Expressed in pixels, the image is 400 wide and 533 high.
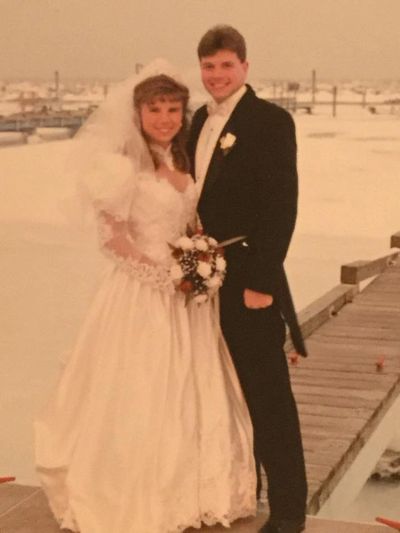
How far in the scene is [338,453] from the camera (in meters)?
3.25

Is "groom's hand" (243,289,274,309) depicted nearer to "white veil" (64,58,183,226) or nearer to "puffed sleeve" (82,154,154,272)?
"puffed sleeve" (82,154,154,272)

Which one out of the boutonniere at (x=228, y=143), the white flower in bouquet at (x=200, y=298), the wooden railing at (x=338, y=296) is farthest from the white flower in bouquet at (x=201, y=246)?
the wooden railing at (x=338, y=296)

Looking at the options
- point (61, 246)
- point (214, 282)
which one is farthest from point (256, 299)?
point (61, 246)

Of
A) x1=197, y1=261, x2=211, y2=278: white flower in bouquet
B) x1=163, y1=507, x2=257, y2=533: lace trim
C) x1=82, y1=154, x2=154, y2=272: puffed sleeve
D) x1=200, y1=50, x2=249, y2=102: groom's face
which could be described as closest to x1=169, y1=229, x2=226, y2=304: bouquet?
x1=197, y1=261, x2=211, y2=278: white flower in bouquet

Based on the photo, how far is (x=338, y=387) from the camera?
13.5ft

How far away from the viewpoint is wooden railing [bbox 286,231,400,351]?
5.15 metres

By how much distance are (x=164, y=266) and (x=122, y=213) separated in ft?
0.53

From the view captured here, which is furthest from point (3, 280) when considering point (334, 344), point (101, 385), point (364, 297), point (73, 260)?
point (101, 385)

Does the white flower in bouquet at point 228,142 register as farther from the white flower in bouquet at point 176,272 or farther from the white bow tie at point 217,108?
the white flower in bouquet at point 176,272

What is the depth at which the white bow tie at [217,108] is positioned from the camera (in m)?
2.32

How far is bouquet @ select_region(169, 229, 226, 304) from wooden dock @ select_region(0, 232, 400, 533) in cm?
60

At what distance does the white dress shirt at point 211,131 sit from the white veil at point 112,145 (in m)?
0.11

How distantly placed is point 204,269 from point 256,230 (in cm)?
15

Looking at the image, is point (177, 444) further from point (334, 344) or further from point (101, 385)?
point (334, 344)
